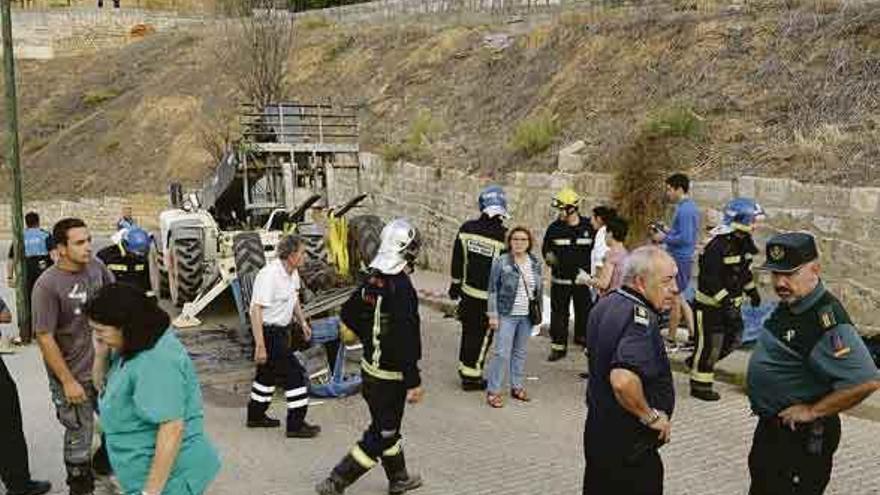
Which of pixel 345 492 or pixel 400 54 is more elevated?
pixel 400 54

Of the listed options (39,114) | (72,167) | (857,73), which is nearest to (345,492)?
(857,73)

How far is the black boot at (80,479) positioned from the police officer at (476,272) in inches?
145

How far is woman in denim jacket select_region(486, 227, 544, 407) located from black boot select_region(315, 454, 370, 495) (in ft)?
7.91

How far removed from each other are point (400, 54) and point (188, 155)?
10138 mm

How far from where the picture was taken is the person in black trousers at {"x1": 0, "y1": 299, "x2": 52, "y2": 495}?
5.46 metres

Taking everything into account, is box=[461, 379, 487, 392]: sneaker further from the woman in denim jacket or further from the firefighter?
the firefighter

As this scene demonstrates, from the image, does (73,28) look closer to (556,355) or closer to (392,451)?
(556,355)

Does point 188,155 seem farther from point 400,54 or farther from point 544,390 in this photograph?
point 544,390

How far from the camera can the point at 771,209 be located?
9727 mm

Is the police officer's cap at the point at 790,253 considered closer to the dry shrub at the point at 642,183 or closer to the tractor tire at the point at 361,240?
the tractor tire at the point at 361,240

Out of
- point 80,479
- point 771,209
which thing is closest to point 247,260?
point 80,479

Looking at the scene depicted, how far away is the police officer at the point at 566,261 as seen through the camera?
8.81m

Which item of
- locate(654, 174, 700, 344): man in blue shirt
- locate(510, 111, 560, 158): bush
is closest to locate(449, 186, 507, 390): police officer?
locate(654, 174, 700, 344): man in blue shirt

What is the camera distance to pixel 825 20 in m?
13.5
